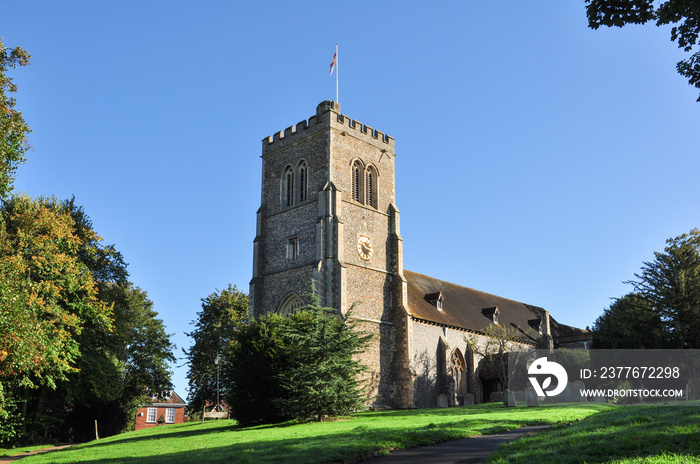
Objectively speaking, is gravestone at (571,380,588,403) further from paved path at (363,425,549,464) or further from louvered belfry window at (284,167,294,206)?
paved path at (363,425,549,464)

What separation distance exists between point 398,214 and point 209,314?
1988 cm

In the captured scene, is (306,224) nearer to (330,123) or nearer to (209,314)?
(330,123)

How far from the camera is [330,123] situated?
1416 inches

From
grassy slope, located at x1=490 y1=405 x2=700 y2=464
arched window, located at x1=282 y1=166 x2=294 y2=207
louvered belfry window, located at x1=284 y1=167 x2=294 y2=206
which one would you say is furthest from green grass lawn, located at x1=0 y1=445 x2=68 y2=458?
grassy slope, located at x1=490 y1=405 x2=700 y2=464

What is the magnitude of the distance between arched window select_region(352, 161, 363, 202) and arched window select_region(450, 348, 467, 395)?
12596mm

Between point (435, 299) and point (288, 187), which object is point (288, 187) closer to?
point (288, 187)

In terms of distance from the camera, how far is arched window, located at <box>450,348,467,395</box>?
3978 centimetres

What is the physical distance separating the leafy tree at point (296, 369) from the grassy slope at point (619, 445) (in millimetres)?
12637

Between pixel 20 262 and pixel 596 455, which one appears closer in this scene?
pixel 596 455

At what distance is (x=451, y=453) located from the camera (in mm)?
11672

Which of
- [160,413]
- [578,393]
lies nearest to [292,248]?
[578,393]

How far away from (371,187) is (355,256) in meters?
5.47

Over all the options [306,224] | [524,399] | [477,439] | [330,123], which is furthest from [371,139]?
[477,439]

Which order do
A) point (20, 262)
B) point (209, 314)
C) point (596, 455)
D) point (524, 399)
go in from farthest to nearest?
point (209, 314) → point (524, 399) → point (20, 262) → point (596, 455)
